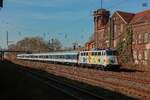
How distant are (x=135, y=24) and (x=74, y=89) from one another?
180ft

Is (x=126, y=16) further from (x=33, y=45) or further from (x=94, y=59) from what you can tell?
(x=33, y=45)

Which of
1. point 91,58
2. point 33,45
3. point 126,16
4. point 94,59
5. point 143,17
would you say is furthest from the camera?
point 33,45

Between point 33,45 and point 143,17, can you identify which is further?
point 33,45

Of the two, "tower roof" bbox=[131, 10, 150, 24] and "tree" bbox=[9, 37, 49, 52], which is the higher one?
"tower roof" bbox=[131, 10, 150, 24]

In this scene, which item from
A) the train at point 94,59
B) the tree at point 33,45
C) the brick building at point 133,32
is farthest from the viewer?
the tree at point 33,45

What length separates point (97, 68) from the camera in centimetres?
4916

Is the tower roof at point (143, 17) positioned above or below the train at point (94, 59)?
above

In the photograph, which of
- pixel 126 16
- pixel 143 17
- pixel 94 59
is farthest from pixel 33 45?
pixel 94 59

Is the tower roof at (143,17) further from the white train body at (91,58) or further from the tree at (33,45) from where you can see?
the tree at (33,45)

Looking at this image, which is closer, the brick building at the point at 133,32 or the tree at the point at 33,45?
the brick building at the point at 133,32

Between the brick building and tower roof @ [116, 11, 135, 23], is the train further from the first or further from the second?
tower roof @ [116, 11, 135, 23]

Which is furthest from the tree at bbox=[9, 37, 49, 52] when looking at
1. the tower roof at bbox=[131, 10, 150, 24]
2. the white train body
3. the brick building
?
the white train body

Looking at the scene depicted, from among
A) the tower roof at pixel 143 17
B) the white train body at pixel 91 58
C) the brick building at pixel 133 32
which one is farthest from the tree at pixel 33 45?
the white train body at pixel 91 58

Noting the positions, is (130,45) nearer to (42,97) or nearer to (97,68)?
(97,68)
